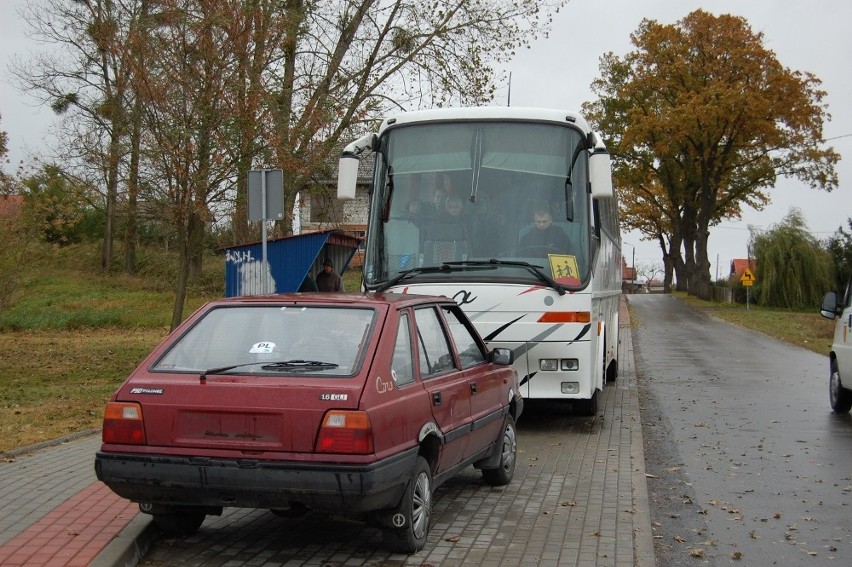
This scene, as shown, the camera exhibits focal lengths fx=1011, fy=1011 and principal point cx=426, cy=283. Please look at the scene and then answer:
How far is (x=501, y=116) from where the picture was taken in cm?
1139

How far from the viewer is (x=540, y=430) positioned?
38.4 ft

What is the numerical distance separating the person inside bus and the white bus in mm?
11

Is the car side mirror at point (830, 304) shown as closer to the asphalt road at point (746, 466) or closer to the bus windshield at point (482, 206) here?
the asphalt road at point (746, 466)

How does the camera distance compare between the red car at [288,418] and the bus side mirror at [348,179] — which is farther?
the bus side mirror at [348,179]

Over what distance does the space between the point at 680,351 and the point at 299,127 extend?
40.6ft

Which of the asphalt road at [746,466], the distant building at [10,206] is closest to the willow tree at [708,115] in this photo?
the asphalt road at [746,466]

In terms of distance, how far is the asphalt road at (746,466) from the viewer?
664cm

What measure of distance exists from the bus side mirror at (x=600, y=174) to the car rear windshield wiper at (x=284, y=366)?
559cm

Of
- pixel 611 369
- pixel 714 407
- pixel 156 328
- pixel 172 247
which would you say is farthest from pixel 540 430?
pixel 172 247

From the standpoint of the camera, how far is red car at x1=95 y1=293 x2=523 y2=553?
17.8 ft

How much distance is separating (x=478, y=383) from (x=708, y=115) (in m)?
46.1

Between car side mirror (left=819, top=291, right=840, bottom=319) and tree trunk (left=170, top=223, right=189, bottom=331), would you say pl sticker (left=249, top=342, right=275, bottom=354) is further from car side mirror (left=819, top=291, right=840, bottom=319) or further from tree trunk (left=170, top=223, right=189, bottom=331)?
tree trunk (left=170, top=223, right=189, bottom=331)

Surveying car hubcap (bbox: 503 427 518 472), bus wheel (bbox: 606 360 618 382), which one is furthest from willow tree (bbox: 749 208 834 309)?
car hubcap (bbox: 503 427 518 472)

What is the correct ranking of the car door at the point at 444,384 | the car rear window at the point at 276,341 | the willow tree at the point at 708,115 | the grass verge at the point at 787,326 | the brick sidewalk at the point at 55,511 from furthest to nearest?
the willow tree at the point at 708,115 < the grass verge at the point at 787,326 < the car door at the point at 444,384 < the car rear window at the point at 276,341 < the brick sidewalk at the point at 55,511
